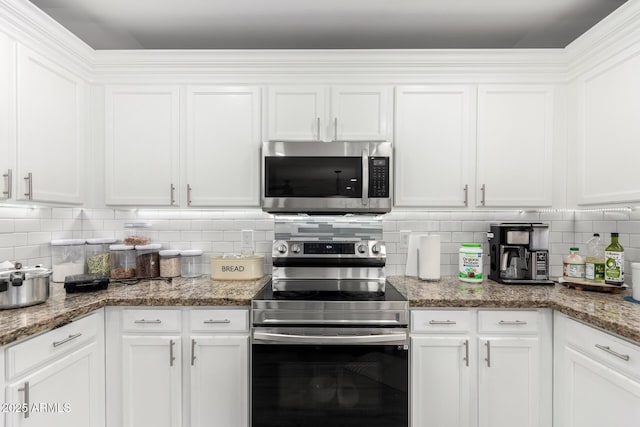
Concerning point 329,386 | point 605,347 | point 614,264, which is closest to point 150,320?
point 329,386

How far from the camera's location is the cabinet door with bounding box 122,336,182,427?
1.88m

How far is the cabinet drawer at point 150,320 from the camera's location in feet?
6.27

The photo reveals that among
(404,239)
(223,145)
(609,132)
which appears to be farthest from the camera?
(404,239)

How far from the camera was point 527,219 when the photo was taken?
102 inches

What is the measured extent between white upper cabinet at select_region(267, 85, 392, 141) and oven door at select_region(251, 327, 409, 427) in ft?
3.99

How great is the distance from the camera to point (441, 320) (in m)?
1.91

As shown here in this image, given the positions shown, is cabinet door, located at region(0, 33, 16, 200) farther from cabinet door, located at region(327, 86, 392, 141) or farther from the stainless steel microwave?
cabinet door, located at region(327, 86, 392, 141)

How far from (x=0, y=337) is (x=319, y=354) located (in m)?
1.31

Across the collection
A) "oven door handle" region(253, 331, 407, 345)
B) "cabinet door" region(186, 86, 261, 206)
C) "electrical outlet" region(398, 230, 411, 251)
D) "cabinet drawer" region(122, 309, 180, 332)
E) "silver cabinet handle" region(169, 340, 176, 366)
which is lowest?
"silver cabinet handle" region(169, 340, 176, 366)

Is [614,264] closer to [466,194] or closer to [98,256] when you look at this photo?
[466,194]

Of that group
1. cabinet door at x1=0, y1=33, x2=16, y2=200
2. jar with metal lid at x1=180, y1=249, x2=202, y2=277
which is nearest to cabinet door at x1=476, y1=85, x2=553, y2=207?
jar with metal lid at x1=180, y1=249, x2=202, y2=277

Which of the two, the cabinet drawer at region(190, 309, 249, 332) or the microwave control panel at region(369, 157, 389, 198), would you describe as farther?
the microwave control panel at region(369, 157, 389, 198)

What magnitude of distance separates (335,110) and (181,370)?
69.7 inches

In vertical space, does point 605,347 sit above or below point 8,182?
below
